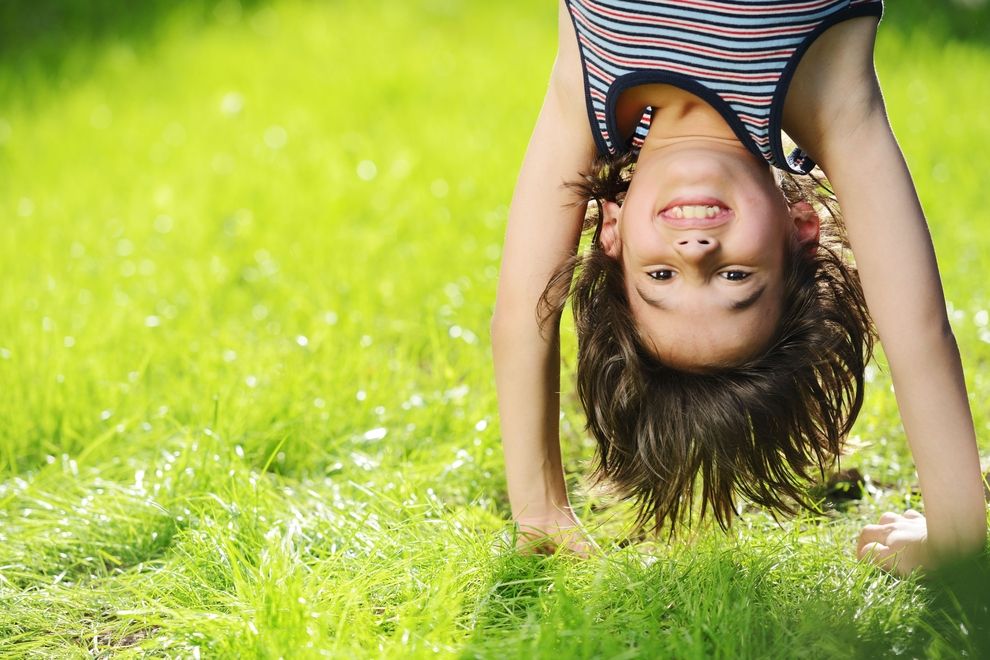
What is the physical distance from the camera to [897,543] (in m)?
2.12

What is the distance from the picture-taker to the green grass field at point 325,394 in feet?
6.57

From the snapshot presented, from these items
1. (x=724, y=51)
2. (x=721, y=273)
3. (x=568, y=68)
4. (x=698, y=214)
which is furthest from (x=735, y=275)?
(x=568, y=68)

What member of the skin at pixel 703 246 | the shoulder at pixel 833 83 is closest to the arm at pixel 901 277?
the shoulder at pixel 833 83

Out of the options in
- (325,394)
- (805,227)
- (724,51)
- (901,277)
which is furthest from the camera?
(325,394)

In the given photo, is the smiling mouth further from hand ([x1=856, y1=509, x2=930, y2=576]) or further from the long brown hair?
hand ([x1=856, y1=509, x2=930, y2=576])

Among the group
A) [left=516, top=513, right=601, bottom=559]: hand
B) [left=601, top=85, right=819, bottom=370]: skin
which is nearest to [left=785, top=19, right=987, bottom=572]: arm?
[left=601, top=85, right=819, bottom=370]: skin

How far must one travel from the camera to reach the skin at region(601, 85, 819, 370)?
192 centimetres

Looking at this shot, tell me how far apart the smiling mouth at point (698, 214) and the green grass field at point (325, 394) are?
0.61 metres

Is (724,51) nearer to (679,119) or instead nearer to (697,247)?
(679,119)

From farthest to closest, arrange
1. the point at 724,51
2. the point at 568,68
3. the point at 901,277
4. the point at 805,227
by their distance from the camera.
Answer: the point at 568,68 → the point at 805,227 → the point at 724,51 → the point at 901,277

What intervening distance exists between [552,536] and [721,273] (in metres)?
0.62

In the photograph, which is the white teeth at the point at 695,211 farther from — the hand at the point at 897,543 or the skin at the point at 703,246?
the hand at the point at 897,543

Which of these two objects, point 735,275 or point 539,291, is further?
point 539,291

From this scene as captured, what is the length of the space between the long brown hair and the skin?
43 mm
